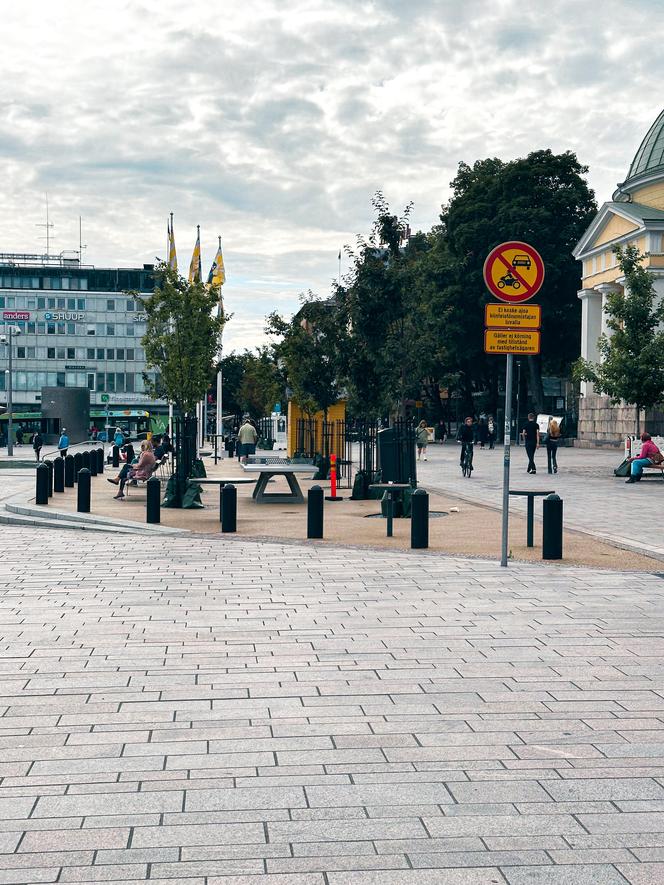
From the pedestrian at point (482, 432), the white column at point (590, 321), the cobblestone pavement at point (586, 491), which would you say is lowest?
the cobblestone pavement at point (586, 491)

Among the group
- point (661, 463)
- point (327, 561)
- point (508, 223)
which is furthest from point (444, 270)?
point (327, 561)

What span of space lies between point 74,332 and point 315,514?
4289 inches

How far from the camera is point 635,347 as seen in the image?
109 ft

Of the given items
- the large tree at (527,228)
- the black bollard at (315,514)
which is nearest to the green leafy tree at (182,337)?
the black bollard at (315,514)

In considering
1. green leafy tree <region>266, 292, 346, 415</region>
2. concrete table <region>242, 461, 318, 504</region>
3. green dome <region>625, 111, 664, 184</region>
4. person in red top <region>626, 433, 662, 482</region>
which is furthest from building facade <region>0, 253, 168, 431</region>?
concrete table <region>242, 461, 318, 504</region>

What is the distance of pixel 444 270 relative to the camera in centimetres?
6109

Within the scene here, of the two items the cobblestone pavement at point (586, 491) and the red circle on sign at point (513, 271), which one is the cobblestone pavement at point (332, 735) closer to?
the red circle on sign at point (513, 271)

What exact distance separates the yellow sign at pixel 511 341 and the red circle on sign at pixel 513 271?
35cm

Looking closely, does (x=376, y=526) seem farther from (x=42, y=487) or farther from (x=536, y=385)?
(x=536, y=385)

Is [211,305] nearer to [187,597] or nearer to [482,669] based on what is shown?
[187,597]

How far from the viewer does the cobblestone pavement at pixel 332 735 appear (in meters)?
3.92

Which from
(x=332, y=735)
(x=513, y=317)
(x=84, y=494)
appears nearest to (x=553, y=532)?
(x=513, y=317)

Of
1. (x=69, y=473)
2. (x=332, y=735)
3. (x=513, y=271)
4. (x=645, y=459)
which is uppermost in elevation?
(x=513, y=271)

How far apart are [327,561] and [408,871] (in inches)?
325
